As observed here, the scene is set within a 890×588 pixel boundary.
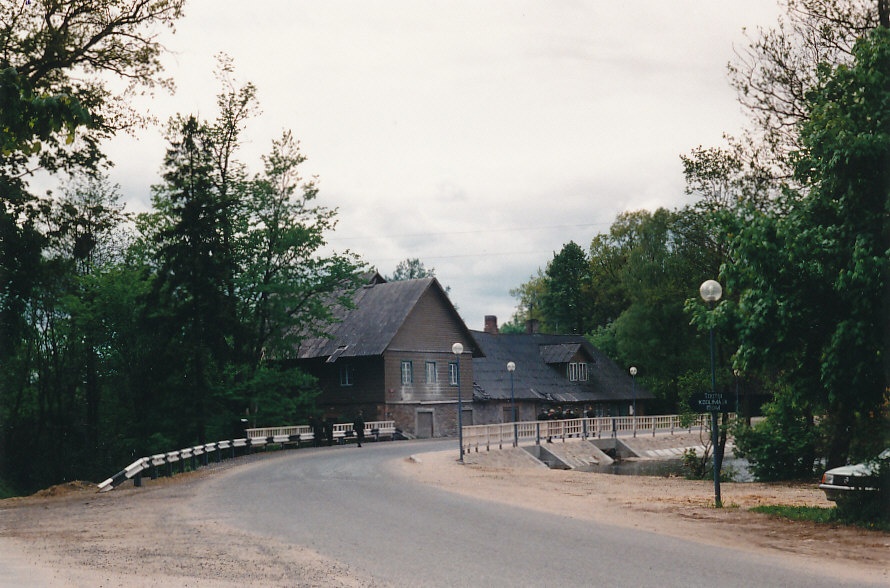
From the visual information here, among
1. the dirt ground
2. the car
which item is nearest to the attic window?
the dirt ground

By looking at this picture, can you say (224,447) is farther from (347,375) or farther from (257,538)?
(257,538)

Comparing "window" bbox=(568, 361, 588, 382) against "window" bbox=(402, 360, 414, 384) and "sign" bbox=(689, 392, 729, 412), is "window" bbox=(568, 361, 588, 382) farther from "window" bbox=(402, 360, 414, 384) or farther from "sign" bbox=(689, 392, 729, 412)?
"sign" bbox=(689, 392, 729, 412)

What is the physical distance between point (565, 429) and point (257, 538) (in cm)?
3492

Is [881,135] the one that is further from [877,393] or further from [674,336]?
Result: [674,336]

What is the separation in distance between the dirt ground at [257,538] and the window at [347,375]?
2832cm

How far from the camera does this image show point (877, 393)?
15.7 metres

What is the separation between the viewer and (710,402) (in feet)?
62.4

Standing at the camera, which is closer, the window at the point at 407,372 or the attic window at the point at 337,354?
the attic window at the point at 337,354

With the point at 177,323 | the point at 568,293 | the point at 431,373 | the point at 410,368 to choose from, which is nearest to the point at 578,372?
the point at 431,373

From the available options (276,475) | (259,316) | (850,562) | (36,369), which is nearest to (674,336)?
(259,316)

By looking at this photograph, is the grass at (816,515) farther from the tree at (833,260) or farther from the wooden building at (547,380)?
the wooden building at (547,380)

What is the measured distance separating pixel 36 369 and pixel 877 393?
47.2 m

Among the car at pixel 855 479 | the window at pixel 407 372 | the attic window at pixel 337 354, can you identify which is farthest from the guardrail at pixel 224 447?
the car at pixel 855 479

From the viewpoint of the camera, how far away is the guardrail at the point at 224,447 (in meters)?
26.1
